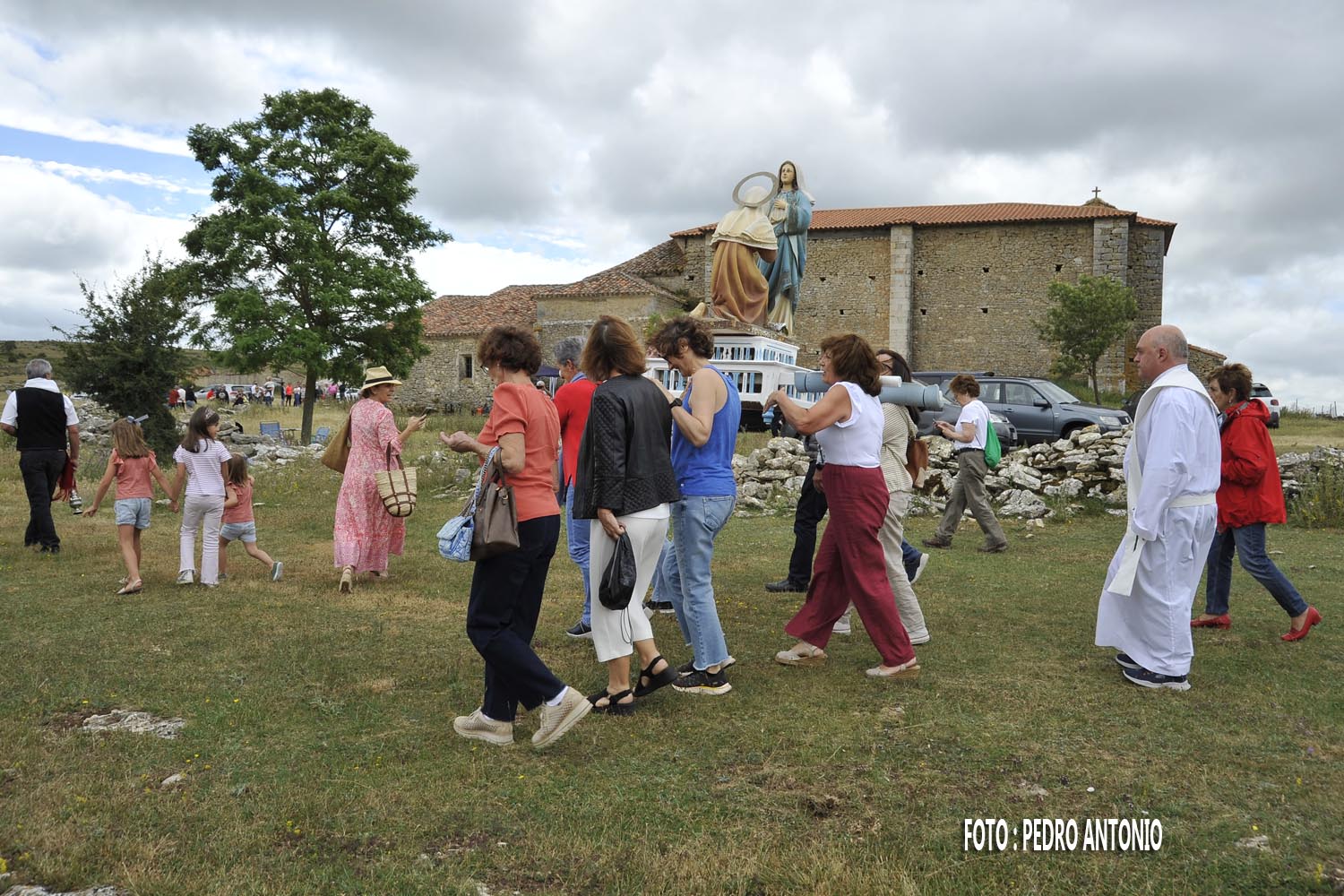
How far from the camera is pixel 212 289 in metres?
27.9

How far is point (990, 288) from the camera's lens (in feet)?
126

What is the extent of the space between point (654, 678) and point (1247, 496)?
12.5ft

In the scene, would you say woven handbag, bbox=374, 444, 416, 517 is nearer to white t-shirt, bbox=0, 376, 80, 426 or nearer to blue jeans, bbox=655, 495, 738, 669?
blue jeans, bbox=655, 495, 738, 669

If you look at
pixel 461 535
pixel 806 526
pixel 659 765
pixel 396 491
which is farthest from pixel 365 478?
pixel 659 765

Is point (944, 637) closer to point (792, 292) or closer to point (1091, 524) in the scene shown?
point (1091, 524)

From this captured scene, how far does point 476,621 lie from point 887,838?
1.73 metres

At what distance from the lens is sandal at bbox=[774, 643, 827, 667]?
493 cm

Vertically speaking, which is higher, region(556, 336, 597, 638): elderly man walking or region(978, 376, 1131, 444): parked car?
region(978, 376, 1131, 444): parked car

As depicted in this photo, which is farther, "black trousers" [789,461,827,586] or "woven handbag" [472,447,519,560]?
"black trousers" [789,461,827,586]

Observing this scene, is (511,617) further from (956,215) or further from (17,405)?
(956,215)

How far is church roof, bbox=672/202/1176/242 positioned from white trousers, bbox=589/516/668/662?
121ft

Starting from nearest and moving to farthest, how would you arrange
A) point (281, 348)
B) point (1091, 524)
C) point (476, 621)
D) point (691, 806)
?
point (691, 806) → point (476, 621) → point (1091, 524) → point (281, 348)

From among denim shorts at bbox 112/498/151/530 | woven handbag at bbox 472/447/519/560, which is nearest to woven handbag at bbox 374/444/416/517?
denim shorts at bbox 112/498/151/530

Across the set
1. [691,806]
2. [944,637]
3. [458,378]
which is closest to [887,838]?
[691,806]
